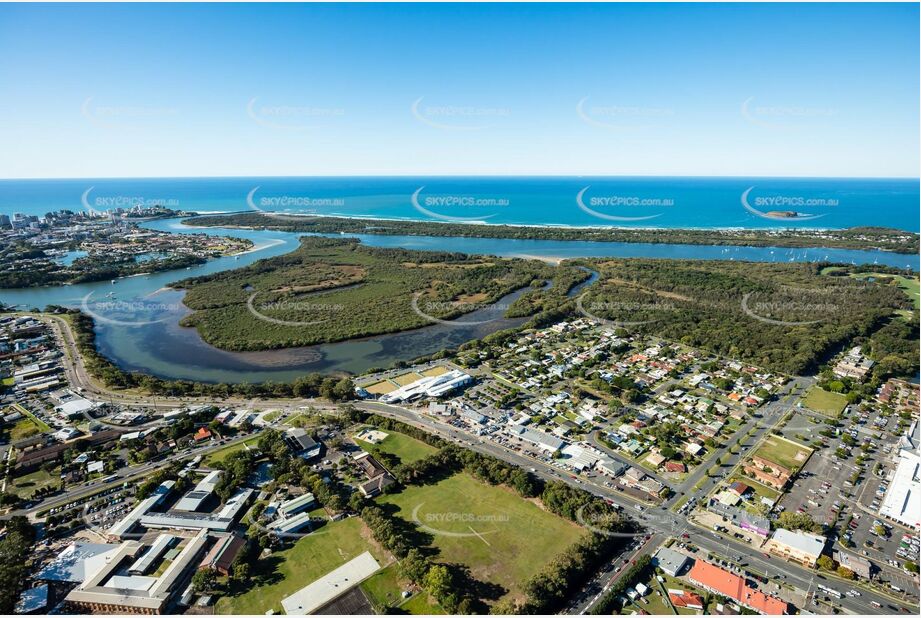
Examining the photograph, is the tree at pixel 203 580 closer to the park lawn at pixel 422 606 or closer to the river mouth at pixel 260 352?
the park lawn at pixel 422 606

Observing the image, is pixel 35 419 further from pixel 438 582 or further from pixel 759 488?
pixel 759 488

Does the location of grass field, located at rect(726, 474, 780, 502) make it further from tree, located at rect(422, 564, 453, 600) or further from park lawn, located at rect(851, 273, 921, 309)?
park lawn, located at rect(851, 273, 921, 309)

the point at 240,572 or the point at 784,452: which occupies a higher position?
the point at 784,452

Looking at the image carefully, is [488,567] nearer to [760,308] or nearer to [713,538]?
[713,538]

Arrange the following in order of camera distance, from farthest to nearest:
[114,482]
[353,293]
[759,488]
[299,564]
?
[353,293] → [114,482] → [759,488] → [299,564]

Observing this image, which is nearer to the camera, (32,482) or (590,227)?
(32,482)

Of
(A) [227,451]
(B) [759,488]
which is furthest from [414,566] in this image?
(B) [759,488]

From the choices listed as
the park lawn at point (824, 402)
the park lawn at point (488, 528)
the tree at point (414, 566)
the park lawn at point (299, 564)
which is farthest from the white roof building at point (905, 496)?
the park lawn at point (299, 564)

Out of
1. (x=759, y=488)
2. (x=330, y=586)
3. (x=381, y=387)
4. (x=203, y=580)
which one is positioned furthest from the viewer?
(x=381, y=387)

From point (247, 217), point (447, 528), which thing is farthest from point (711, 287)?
point (247, 217)
